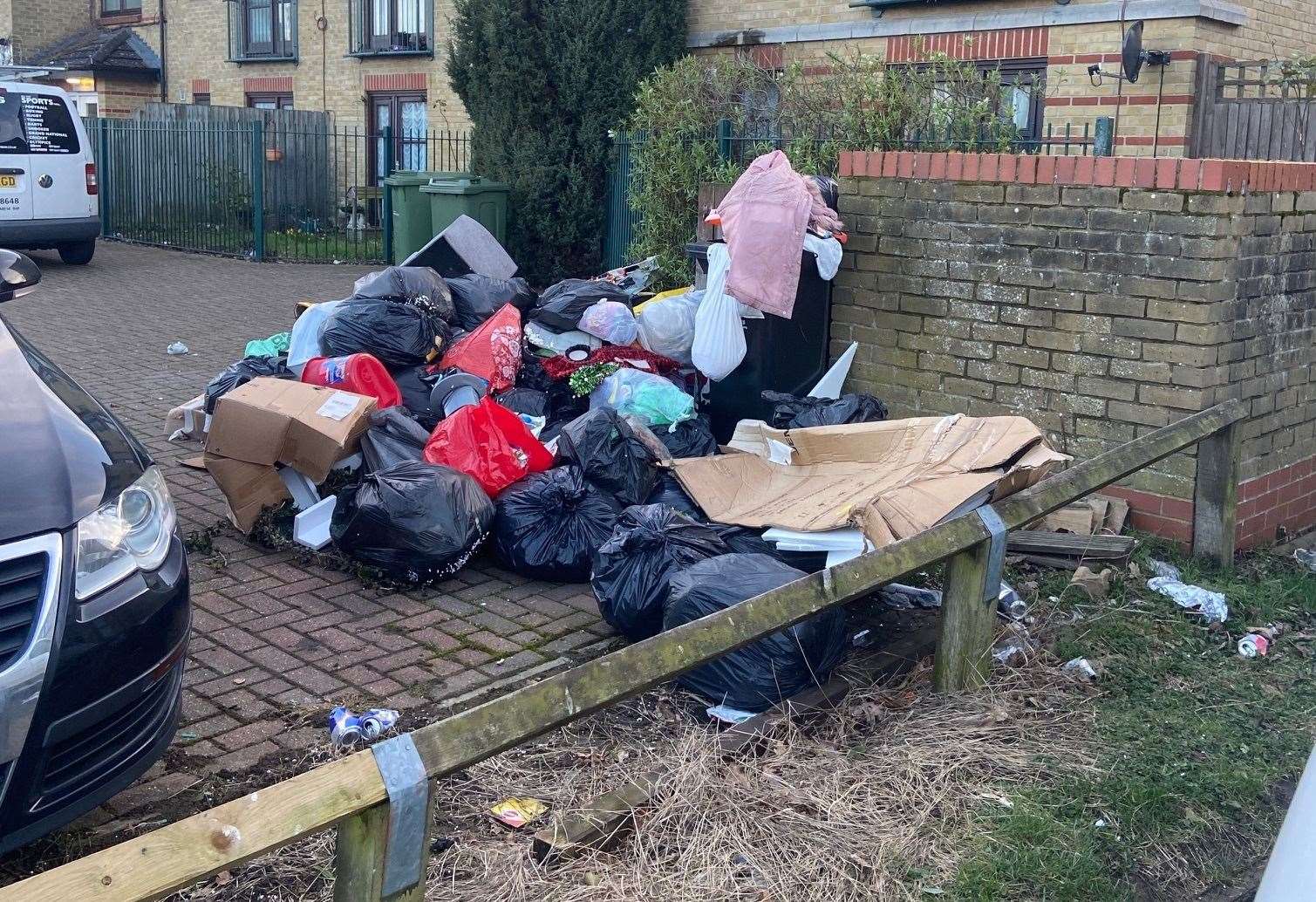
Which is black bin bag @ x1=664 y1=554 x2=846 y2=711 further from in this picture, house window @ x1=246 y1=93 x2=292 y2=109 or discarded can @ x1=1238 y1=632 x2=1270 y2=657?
house window @ x1=246 y1=93 x2=292 y2=109

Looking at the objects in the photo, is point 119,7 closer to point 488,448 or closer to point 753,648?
point 488,448

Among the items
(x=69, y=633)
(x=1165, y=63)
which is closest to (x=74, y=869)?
(x=69, y=633)

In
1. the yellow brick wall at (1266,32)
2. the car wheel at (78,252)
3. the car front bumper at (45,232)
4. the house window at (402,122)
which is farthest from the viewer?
the house window at (402,122)

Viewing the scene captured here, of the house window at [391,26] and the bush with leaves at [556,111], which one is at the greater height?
the house window at [391,26]

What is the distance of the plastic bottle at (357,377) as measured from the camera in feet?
19.4

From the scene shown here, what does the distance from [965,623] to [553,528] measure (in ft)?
5.94

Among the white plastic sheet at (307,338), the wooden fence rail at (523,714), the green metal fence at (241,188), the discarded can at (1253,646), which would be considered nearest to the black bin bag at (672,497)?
the wooden fence rail at (523,714)

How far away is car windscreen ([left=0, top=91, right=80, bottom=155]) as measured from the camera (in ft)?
43.4

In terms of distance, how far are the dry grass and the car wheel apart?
509 inches

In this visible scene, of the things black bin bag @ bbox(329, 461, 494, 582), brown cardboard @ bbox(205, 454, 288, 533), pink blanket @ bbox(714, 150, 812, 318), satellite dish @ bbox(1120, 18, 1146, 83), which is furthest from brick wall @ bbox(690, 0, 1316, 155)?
brown cardboard @ bbox(205, 454, 288, 533)

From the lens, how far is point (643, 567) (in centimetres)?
432

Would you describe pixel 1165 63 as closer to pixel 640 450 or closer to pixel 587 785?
pixel 640 450

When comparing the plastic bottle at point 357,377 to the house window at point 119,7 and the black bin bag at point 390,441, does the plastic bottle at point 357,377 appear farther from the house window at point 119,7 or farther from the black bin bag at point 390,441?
the house window at point 119,7

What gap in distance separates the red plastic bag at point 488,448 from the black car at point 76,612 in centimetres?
199
